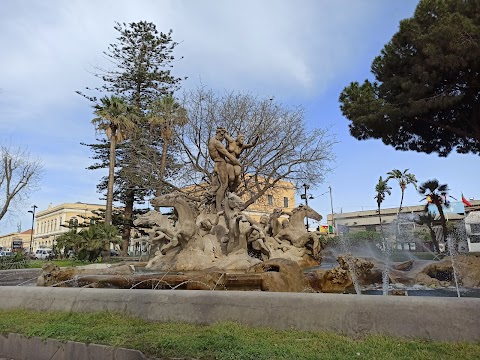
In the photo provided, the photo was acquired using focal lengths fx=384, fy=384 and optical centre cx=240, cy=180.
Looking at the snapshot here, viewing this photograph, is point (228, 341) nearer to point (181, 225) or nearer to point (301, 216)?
point (181, 225)

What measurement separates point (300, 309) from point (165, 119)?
2389cm

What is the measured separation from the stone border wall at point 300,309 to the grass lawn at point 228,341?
4.8 inches

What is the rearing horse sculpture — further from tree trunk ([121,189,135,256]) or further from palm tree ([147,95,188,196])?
tree trunk ([121,189,135,256])

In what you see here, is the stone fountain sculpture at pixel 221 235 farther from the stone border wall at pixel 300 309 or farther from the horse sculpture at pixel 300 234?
the stone border wall at pixel 300 309

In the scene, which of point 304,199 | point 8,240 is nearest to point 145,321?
point 304,199

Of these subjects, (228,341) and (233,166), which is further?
(233,166)

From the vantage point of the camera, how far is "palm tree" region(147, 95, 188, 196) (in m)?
25.1

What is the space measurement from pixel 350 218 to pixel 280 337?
60504mm

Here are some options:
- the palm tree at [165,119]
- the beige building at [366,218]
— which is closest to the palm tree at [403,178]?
the beige building at [366,218]

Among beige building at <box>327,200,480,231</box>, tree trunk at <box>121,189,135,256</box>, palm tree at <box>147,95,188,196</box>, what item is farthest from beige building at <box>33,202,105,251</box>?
palm tree at <box>147,95,188,196</box>

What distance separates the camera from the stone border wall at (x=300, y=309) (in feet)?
10.3

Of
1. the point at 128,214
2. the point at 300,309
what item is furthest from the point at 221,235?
the point at 128,214

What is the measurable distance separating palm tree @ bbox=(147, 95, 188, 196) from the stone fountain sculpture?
1281 centimetres

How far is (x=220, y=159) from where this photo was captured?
39.4 feet
